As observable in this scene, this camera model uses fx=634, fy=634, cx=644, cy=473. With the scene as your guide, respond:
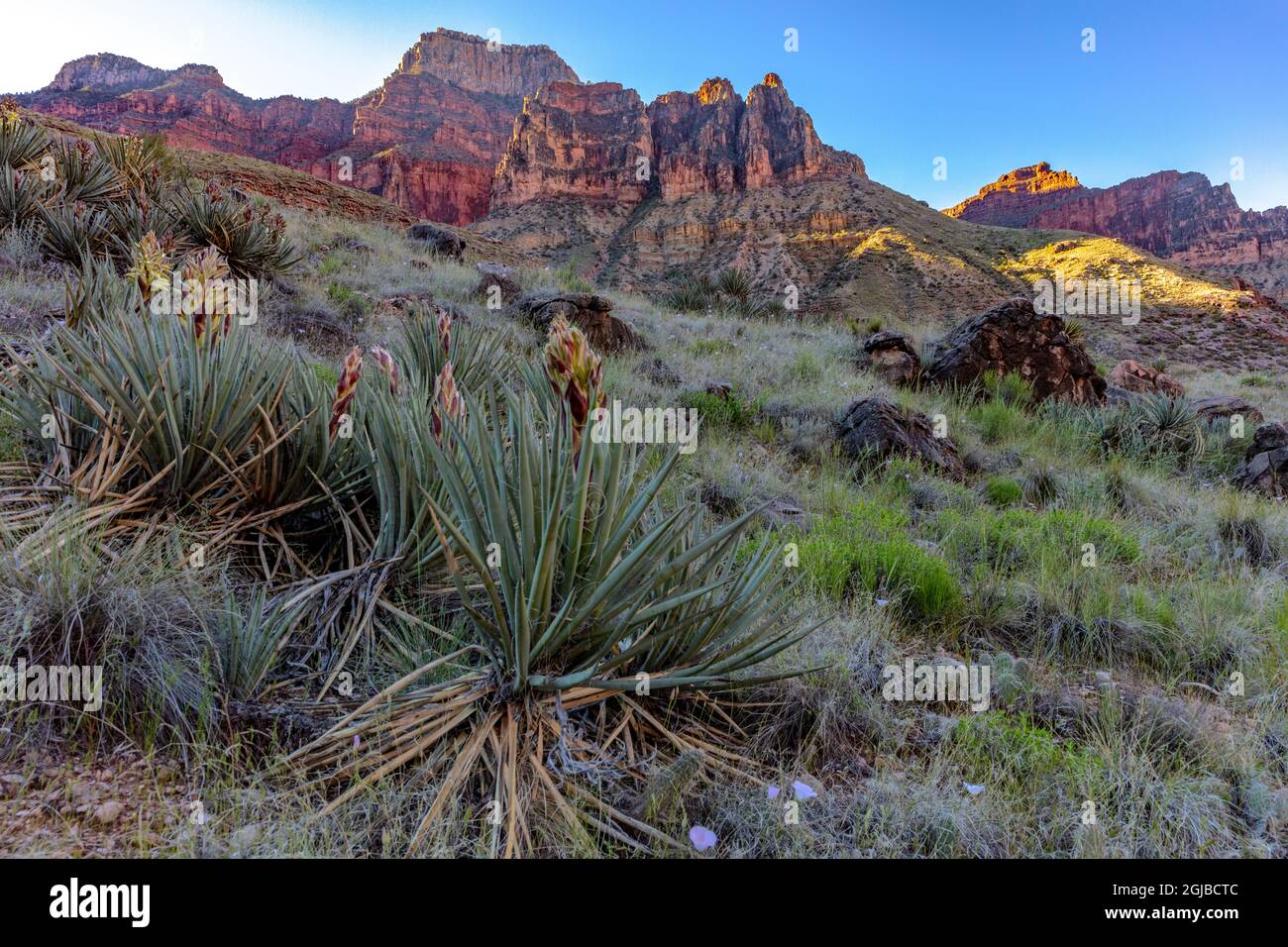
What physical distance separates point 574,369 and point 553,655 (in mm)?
685

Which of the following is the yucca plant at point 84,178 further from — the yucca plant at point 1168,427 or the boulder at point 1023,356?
the yucca plant at point 1168,427

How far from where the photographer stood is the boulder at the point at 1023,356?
8.33 meters

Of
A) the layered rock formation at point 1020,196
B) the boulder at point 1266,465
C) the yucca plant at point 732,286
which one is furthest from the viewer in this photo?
the layered rock formation at point 1020,196

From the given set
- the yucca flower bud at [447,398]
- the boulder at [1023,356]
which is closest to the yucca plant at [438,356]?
the yucca flower bud at [447,398]

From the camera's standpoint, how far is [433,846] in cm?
123

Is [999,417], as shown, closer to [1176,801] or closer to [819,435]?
[819,435]

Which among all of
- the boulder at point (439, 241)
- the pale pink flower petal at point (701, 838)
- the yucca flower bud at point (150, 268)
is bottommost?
the pale pink flower petal at point (701, 838)

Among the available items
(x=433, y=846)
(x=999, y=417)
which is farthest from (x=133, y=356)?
(x=999, y=417)

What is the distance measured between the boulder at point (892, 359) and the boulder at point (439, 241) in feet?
28.9

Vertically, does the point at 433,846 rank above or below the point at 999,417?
below

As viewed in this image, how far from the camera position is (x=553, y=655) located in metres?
1.54

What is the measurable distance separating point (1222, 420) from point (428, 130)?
10822 centimetres

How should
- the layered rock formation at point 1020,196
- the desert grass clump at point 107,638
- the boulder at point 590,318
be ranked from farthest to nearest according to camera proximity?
the layered rock formation at point 1020,196 → the boulder at point 590,318 → the desert grass clump at point 107,638

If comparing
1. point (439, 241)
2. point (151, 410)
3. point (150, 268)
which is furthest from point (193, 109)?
point (151, 410)
